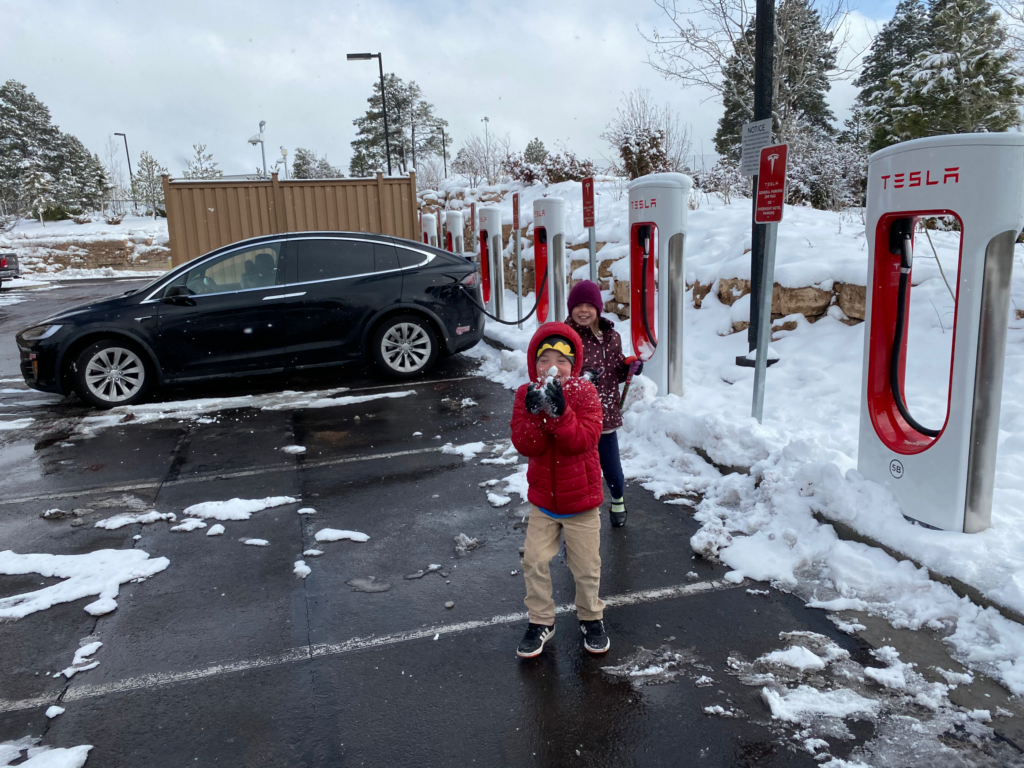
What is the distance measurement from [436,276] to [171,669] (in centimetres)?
603

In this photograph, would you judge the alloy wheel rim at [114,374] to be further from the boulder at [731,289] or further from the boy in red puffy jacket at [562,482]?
the boulder at [731,289]

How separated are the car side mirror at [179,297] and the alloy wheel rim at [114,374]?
661 mm

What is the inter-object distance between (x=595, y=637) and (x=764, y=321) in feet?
9.63

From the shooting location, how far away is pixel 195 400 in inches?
316

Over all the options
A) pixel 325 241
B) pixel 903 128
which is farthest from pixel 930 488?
pixel 903 128

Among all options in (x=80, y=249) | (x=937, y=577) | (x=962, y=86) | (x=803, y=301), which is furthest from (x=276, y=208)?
(x=80, y=249)

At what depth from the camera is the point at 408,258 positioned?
8.73m

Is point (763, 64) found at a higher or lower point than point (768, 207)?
higher

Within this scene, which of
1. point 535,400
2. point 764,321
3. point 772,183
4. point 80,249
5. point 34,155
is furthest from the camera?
point 34,155

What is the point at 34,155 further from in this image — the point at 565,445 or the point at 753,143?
the point at 565,445

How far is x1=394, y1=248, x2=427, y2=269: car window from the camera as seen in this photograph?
869 cm

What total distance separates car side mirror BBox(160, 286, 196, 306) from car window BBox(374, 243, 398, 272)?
78.3 inches

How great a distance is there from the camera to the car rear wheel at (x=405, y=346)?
8.55 meters

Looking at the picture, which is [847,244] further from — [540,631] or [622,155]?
[622,155]
